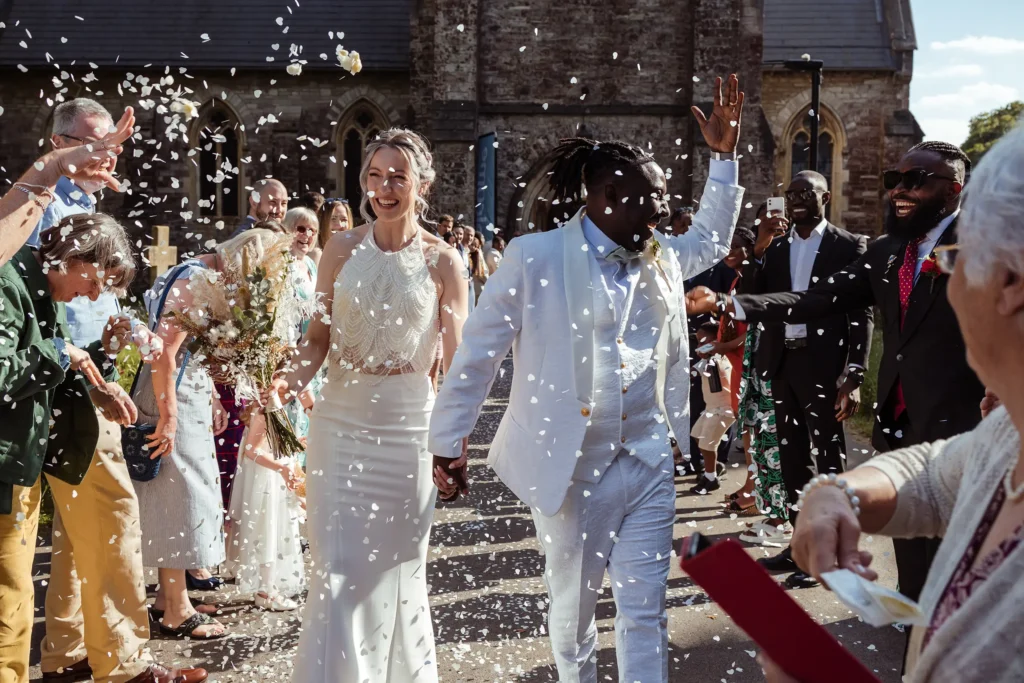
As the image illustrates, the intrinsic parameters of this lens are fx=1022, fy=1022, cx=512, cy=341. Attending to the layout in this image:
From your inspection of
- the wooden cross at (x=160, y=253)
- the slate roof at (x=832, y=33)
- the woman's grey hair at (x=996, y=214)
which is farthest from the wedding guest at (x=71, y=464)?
the slate roof at (x=832, y=33)

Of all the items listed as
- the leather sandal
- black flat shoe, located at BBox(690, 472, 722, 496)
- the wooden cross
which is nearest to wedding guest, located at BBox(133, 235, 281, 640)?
the leather sandal

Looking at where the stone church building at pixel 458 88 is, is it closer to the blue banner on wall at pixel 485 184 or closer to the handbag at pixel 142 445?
the blue banner on wall at pixel 485 184

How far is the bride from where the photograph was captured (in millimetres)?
4121

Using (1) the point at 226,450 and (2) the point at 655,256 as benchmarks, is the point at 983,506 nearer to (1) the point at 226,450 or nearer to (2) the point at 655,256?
(2) the point at 655,256

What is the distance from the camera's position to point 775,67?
1019 inches

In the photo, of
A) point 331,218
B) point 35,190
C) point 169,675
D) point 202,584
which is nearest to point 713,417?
point 331,218

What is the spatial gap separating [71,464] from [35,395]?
0.39 metres

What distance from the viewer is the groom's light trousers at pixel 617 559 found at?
3.68 m

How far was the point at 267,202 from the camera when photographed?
723 centimetres

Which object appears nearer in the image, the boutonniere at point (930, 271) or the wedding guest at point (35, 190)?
the wedding guest at point (35, 190)

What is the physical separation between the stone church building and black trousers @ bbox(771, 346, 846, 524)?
16211 millimetres

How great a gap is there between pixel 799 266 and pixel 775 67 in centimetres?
2078

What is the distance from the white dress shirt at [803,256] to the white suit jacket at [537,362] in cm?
302

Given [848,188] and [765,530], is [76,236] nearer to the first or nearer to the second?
[765,530]
